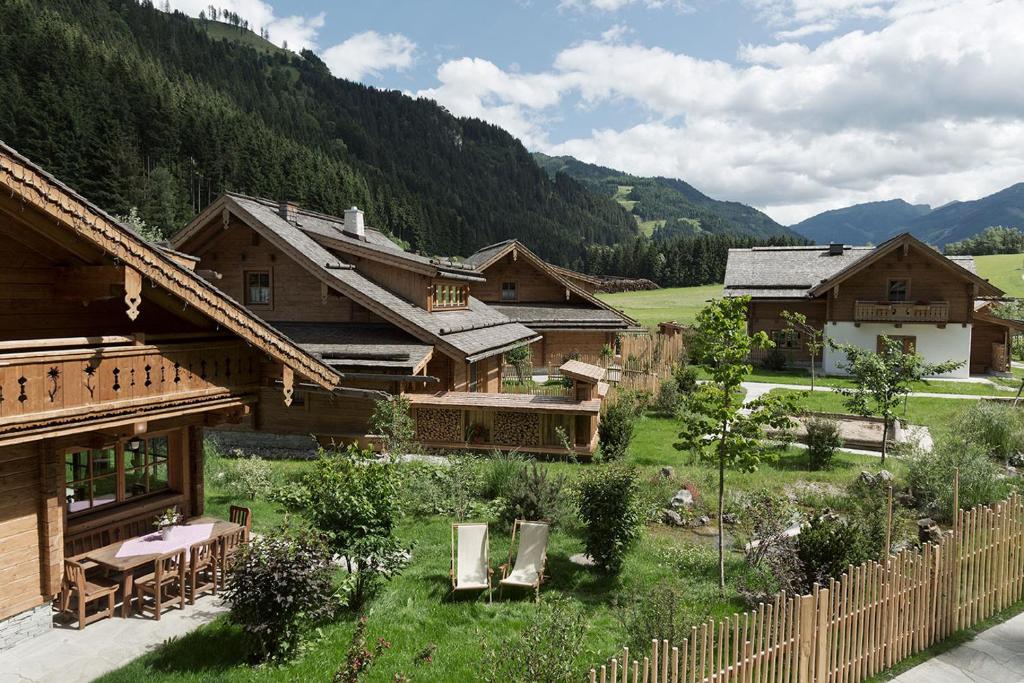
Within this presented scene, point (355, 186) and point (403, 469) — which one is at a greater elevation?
point (355, 186)

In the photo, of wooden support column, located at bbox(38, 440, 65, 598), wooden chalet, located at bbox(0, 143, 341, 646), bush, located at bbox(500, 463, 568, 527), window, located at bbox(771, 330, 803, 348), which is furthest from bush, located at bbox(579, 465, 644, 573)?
window, located at bbox(771, 330, 803, 348)

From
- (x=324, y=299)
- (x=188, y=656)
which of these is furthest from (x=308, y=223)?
(x=188, y=656)

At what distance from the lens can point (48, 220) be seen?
7.67m

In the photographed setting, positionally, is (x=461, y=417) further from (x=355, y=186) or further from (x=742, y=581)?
(x=355, y=186)

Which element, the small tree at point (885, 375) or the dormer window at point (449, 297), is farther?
the dormer window at point (449, 297)

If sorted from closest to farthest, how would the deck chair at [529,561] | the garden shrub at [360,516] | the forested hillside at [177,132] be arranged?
the garden shrub at [360,516]
the deck chair at [529,561]
the forested hillside at [177,132]

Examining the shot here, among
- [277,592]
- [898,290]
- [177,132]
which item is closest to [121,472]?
[277,592]

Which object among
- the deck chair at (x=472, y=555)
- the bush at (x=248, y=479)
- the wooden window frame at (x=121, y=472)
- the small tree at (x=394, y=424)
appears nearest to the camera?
the wooden window frame at (x=121, y=472)

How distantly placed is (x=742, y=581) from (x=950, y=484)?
6410 mm

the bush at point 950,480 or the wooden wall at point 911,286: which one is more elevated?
the wooden wall at point 911,286

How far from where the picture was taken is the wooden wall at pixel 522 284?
3669 centimetres

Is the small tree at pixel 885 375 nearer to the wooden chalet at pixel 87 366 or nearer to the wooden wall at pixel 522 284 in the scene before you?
the wooden chalet at pixel 87 366

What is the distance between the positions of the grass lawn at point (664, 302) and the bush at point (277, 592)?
48.0 m

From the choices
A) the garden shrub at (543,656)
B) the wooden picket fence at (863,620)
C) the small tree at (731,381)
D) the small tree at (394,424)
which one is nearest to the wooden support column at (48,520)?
the garden shrub at (543,656)
